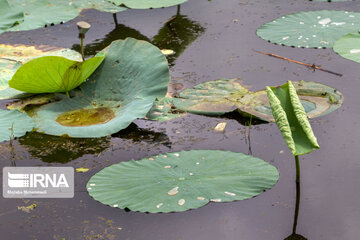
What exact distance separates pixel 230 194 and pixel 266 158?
384 mm

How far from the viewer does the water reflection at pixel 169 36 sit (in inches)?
145

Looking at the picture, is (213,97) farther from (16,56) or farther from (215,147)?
(16,56)

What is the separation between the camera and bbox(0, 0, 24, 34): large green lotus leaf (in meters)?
3.83

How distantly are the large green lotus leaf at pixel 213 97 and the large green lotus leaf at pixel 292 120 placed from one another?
553 millimetres

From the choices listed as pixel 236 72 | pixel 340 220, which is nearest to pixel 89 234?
pixel 340 220

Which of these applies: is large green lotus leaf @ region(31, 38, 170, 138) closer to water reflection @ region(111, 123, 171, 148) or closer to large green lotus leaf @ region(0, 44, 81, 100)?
water reflection @ region(111, 123, 171, 148)

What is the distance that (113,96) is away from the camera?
288 centimetres

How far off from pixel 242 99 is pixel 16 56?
56.8 inches

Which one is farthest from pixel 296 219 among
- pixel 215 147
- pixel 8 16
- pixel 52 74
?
pixel 8 16

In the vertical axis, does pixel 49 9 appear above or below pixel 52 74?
below

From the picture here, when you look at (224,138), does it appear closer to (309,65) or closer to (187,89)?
(187,89)

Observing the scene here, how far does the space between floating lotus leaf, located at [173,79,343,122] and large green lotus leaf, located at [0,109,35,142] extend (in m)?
0.73

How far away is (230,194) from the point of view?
6.95ft

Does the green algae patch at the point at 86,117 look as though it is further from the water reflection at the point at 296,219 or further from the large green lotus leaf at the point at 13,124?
the water reflection at the point at 296,219
